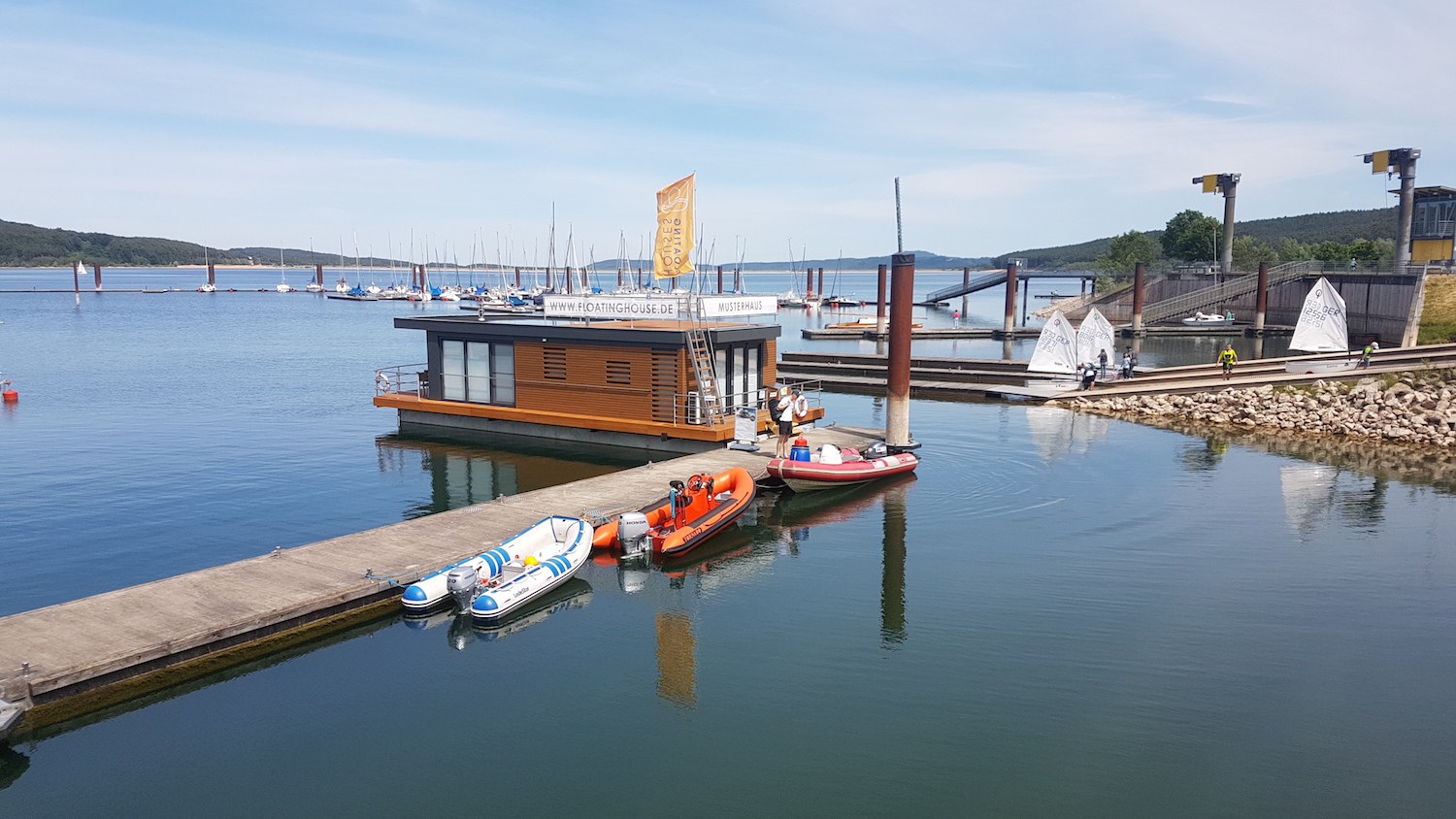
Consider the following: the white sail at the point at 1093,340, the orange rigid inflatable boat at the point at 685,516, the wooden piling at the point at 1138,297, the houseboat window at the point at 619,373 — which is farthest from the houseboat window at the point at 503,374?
the wooden piling at the point at 1138,297

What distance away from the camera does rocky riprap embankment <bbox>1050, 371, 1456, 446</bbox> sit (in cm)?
3284

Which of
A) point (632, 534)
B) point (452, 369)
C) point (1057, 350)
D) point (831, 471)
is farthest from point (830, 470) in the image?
point (1057, 350)

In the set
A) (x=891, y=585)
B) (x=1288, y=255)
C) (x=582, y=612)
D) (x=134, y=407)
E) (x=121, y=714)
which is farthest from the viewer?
(x=1288, y=255)

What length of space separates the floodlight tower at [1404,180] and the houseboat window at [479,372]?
5933cm

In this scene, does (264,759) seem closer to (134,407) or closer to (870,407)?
(870,407)

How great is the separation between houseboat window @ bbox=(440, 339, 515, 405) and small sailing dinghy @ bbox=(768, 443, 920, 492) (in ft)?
34.6

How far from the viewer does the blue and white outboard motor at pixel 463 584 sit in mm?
15523

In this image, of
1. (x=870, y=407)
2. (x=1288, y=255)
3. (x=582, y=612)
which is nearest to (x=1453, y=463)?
(x=870, y=407)

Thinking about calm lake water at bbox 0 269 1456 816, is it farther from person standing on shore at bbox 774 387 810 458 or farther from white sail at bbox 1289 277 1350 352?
white sail at bbox 1289 277 1350 352

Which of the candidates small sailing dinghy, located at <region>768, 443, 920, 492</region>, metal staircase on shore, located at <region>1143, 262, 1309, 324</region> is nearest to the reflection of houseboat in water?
small sailing dinghy, located at <region>768, 443, 920, 492</region>

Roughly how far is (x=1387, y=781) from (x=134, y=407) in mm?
41747

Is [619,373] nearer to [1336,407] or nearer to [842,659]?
[842,659]

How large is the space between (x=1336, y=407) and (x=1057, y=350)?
12418 mm

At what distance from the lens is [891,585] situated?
59.6 feet
